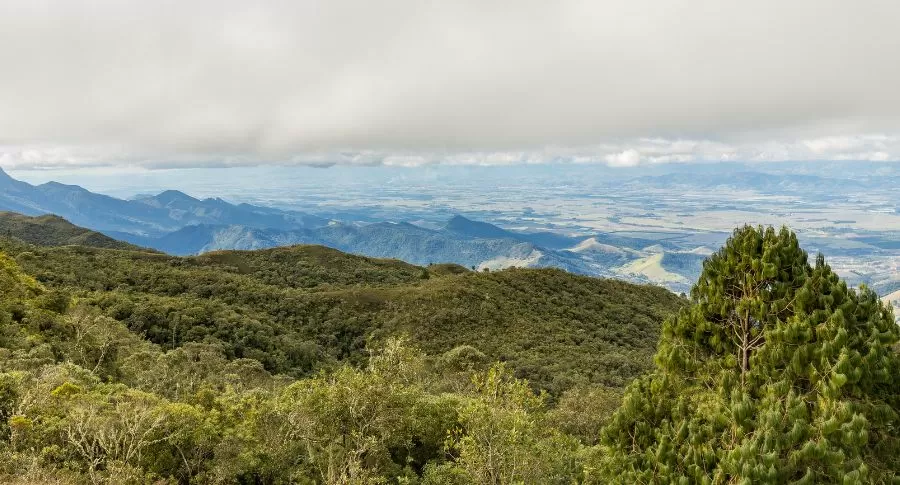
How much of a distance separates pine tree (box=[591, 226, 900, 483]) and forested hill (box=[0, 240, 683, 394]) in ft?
148

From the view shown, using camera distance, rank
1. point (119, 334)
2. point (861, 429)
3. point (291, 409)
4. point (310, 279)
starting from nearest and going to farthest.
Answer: point (861, 429), point (291, 409), point (119, 334), point (310, 279)

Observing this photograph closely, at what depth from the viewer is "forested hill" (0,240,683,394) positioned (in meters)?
66.2

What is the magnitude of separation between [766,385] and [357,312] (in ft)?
252

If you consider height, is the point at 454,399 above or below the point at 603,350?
above

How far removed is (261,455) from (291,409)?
3.23 metres

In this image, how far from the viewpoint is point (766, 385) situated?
13422mm

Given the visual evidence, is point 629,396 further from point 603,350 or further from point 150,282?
point 150,282

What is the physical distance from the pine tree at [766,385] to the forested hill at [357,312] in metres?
45.0

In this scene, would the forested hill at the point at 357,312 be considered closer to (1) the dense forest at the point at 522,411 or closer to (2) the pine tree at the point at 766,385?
(1) the dense forest at the point at 522,411

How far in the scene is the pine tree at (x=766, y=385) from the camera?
1220 centimetres

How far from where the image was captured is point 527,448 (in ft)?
69.3

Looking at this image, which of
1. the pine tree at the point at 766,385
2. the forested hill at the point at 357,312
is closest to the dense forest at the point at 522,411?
the pine tree at the point at 766,385

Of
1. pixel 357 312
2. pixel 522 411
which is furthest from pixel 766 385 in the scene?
pixel 357 312

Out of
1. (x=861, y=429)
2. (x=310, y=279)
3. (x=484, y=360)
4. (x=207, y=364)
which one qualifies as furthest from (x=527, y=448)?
(x=310, y=279)
